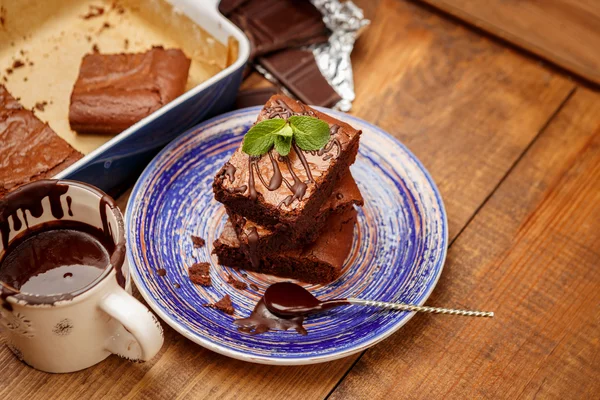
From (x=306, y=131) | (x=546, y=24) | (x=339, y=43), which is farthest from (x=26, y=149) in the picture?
(x=546, y=24)

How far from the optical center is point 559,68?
247 cm

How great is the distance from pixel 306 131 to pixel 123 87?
2.57 feet

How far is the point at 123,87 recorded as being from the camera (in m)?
2.21

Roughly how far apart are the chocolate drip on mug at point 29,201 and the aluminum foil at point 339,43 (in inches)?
45.2

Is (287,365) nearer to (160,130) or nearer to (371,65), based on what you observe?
(160,130)

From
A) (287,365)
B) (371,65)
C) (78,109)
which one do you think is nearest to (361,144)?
(371,65)

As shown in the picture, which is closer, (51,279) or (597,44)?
(51,279)

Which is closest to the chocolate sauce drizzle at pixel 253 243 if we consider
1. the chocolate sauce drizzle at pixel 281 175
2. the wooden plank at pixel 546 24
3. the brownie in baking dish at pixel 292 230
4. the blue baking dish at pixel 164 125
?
the brownie in baking dish at pixel 292 230

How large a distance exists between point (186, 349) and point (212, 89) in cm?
82

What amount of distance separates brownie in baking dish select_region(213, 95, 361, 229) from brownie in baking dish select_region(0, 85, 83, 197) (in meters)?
0.58

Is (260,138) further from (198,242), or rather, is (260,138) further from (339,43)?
(339,43)

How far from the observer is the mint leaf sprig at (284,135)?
5.78 feet

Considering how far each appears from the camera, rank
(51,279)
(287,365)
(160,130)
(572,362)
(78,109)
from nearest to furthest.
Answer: (51,279)
(287,365)
(572,362)
(160,130)
(78,109)

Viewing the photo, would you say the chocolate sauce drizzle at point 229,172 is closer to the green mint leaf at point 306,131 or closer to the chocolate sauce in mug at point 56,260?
the green mint leaf at point 306,131
